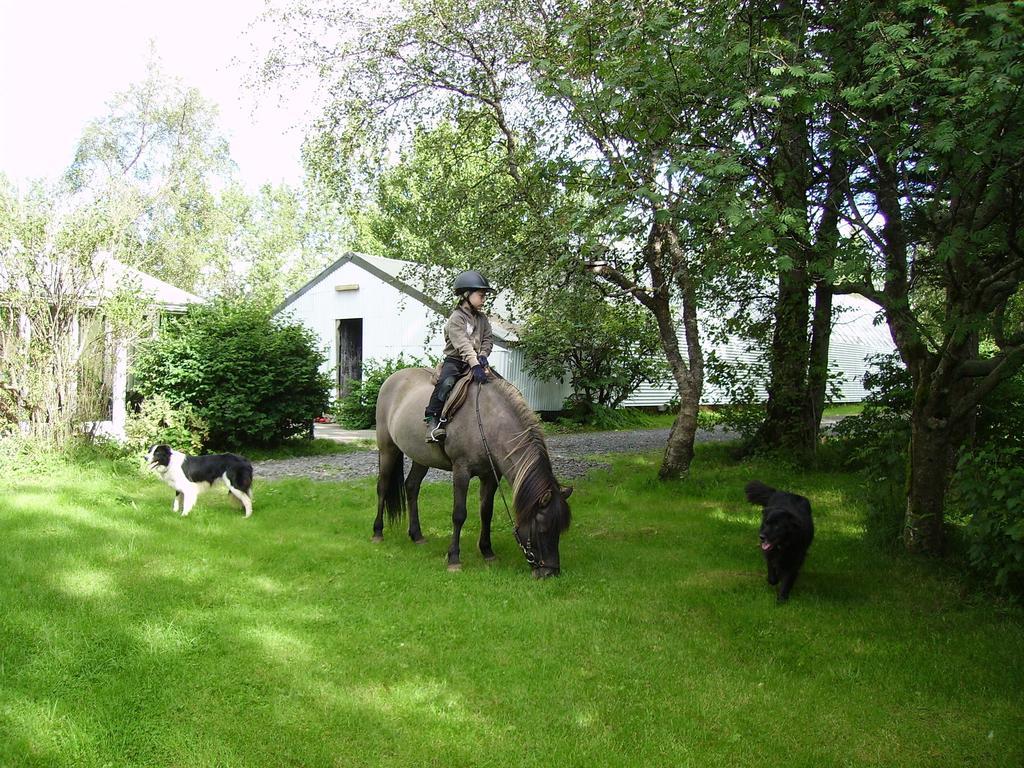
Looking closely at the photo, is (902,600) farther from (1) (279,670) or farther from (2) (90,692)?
(2) (90,692)

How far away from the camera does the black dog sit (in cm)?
609

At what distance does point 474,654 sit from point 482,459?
256cm

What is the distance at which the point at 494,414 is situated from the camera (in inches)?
287

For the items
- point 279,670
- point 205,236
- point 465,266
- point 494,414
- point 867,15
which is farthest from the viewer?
point 205,236

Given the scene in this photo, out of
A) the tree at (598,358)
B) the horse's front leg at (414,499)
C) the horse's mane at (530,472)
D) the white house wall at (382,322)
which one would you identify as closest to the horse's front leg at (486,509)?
the horse's mane at (530,472)

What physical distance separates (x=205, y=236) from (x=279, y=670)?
40.0 meters

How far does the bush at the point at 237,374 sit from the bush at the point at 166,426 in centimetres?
18

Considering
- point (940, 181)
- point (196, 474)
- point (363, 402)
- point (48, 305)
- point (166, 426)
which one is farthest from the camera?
point (363, 402)

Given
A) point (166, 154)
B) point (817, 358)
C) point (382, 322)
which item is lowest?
point (817, 358)

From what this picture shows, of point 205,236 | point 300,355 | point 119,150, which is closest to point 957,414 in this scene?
point 300,355

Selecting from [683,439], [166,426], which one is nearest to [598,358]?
[683,439]

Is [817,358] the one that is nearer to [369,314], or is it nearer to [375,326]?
[375,326]

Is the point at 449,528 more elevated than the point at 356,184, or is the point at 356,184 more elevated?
the point at 356,184

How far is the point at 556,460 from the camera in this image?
1487 centimetres
